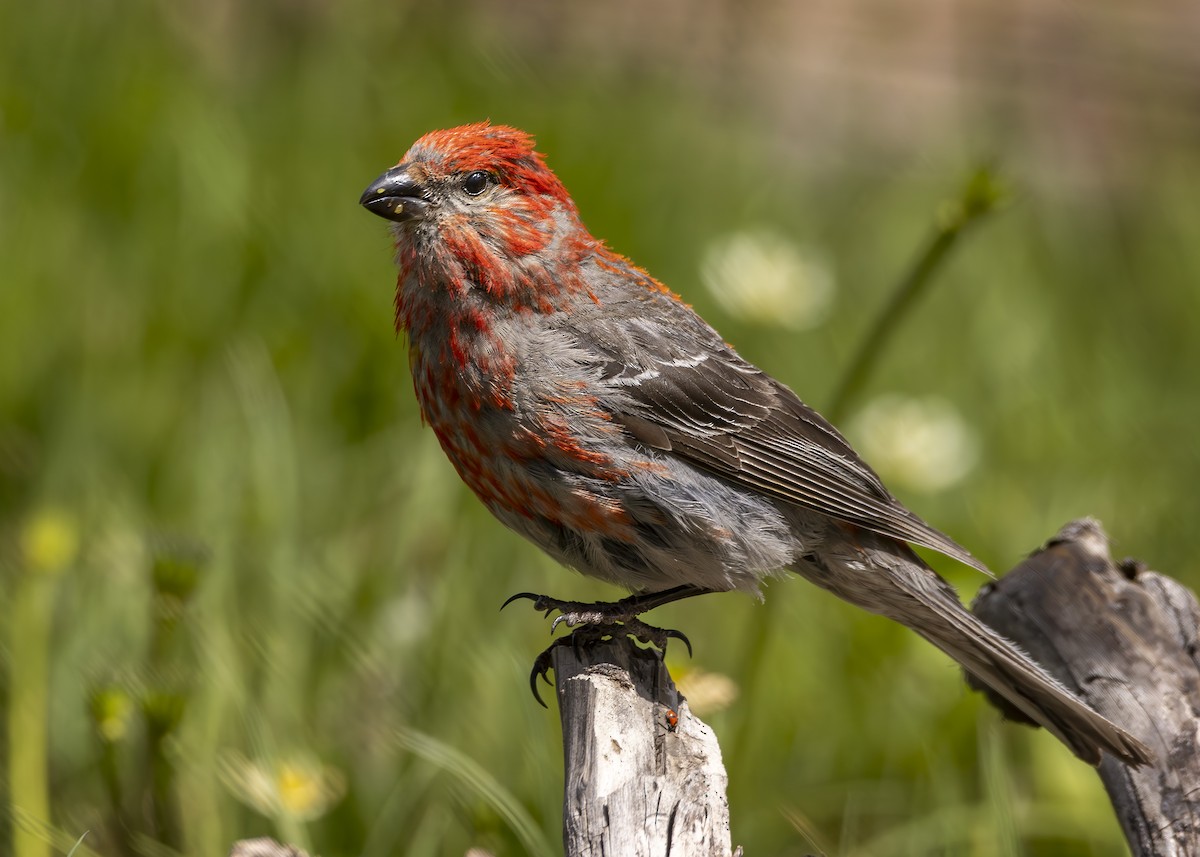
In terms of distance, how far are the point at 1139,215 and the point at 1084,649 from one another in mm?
6701

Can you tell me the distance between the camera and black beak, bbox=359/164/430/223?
3809 mm

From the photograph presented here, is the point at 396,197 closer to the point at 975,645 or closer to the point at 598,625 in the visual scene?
the point at 598,625

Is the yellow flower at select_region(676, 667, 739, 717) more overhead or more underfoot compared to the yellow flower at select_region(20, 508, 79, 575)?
more overhead

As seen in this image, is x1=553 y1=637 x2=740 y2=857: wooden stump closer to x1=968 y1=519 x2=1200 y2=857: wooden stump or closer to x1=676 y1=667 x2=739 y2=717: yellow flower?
x1=676 y1=667 x2=739 y2=717: yellow flower

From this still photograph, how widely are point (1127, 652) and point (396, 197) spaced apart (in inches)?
87.4

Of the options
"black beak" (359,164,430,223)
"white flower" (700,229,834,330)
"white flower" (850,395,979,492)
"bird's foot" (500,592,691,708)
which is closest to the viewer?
"bird's foot" (500,592,691,708)

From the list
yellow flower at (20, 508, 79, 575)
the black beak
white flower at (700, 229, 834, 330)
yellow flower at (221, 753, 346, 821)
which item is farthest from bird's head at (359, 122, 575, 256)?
white flower at (700, 229, 834, 330)

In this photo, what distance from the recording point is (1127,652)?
3.60 m

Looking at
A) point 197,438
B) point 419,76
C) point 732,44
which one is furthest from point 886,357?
point 197,438

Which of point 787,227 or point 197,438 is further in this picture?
point 787,227

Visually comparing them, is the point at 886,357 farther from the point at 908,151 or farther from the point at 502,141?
the point at 502,141

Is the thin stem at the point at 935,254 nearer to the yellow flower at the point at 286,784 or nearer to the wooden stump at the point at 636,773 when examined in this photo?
the wooden stump at the point at 636,773

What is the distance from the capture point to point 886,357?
23.9ft

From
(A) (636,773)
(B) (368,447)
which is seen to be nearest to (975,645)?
(A) (636,773)
